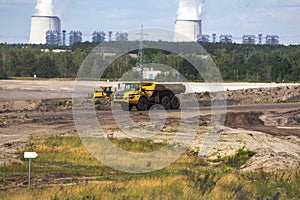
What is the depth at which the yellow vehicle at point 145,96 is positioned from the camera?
157ft

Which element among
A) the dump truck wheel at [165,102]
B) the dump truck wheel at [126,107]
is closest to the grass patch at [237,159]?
the dump truck wheel at [126,107]

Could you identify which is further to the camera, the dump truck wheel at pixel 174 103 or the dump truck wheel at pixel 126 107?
the dump truck wheel at pixel 174 103

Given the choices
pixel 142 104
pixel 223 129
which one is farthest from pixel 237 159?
pixel 142 104

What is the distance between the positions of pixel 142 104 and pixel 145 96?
663mm

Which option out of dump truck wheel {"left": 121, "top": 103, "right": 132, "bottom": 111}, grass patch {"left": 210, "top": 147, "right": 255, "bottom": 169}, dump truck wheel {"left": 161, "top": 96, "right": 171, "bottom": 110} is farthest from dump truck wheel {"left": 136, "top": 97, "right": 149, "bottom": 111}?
grass patch {"left": 210, "top": 147, "right": 255, "bottom": 169}

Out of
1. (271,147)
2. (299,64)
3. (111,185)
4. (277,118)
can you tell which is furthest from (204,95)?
(299,64)

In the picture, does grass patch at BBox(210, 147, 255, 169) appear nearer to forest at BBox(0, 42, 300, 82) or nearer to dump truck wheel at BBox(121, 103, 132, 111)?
dump truck wheel at BBox(121, 103, 132, 111)

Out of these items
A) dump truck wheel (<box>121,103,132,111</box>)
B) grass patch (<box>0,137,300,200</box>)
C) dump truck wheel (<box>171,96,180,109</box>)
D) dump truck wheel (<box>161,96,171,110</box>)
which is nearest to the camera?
grass patch (<box>0,137,300,200</box>)

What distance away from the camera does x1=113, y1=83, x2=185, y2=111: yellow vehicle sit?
157 feet

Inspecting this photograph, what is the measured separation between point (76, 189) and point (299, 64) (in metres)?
122

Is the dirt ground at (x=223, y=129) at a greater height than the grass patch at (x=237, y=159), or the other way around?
the dirt ground at (x=223, y=129)

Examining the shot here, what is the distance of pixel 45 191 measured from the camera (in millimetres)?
18781

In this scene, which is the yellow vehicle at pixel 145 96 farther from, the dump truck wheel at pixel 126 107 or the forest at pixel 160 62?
the forest at pixel 160 62

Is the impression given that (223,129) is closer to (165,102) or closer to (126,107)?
(165,102)
